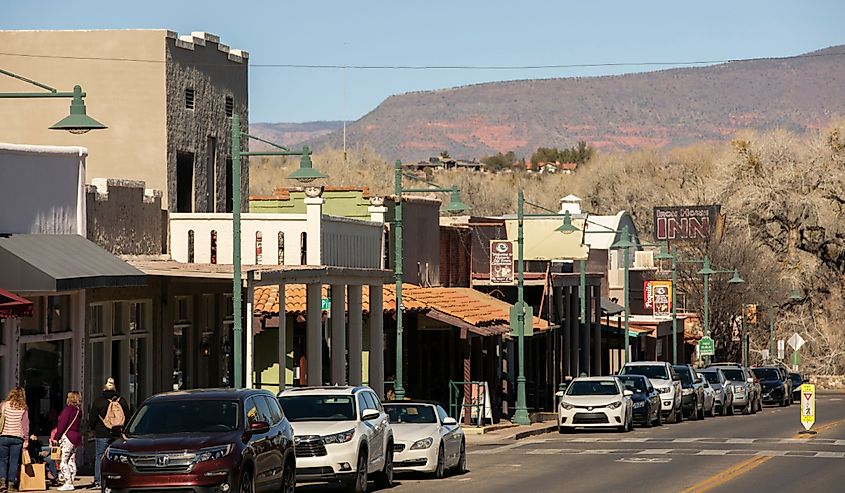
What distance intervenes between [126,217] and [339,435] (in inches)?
369

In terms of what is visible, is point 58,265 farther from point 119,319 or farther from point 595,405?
point 595,405

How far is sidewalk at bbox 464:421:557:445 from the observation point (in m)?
40.2

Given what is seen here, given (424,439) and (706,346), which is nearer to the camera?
(424,439)

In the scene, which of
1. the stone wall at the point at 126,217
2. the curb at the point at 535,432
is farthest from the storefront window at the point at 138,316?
the curb at the point at 535,432

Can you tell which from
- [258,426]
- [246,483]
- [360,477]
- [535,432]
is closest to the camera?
[246,483]

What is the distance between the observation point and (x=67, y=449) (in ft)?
78.6

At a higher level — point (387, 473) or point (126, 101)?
point (126, 101)

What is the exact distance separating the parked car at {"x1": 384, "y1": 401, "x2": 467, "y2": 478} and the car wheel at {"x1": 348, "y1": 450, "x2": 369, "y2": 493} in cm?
337

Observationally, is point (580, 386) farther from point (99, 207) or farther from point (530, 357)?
point (99, 207)

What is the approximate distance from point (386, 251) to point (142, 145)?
1153 centimetres

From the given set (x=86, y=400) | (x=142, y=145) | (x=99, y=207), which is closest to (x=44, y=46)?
(x=142, y=145)

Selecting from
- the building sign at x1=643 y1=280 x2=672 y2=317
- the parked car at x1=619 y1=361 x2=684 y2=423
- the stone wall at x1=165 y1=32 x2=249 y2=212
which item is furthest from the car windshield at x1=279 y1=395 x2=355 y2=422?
the building sign at x1=643 y1=280 x2=672 y2=317

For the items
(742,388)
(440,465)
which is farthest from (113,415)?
(742,388)

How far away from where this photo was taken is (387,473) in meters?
25.3
